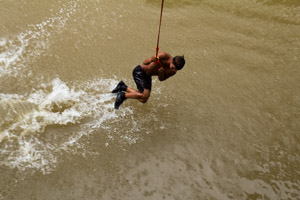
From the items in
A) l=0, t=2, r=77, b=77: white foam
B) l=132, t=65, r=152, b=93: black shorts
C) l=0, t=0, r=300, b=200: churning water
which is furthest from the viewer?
l=0, t=2, r=77, b=77: white foam

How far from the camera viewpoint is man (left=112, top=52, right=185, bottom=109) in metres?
3.12

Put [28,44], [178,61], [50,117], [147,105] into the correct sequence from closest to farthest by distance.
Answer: [178,61] < [50,117] < [147,105] < [28,44]

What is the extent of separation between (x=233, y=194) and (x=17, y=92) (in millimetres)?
3069

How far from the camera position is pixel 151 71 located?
10.8 feet

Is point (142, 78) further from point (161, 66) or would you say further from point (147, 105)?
point (147, 105)

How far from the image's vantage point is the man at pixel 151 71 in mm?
3117

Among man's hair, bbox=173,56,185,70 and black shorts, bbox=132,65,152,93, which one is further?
black shorts, bbox=132,65,152,93

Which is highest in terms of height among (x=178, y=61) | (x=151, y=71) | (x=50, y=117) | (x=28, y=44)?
(x=178, y=61)

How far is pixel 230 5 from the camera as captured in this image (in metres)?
5.72

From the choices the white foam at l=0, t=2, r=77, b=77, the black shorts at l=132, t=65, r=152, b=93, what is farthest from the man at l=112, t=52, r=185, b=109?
the white foam at l=0, t=2, r=77, b=77

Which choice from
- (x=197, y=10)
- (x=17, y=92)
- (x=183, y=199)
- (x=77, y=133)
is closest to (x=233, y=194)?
(x=183, y=199)

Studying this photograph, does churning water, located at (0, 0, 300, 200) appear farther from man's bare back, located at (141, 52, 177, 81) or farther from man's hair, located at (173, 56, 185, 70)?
man's hair, located at (173, 56, 185, 70)

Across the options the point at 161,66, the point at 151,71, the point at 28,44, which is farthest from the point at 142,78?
the point at 28,44

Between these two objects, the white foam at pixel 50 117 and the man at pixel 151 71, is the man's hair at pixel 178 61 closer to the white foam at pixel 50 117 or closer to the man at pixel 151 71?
the man at pixel 151 71
